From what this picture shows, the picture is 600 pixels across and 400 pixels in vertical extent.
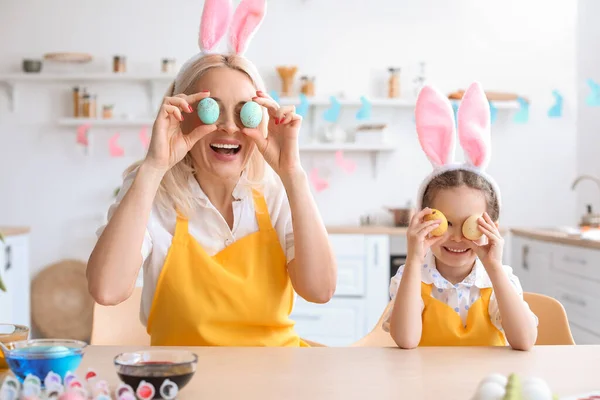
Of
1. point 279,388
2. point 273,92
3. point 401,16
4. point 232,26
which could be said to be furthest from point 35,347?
point 401,16

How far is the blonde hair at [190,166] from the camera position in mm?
1415

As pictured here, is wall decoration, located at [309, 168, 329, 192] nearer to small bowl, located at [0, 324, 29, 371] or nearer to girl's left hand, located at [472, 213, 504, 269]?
girl's left hand, located at [472, 213, 504, 269]

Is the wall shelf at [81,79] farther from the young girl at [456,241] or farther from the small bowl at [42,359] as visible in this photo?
the small bowl at [42,359]

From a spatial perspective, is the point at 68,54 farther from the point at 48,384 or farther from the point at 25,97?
the point at 48,384

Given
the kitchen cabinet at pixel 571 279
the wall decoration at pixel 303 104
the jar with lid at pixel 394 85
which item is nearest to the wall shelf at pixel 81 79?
the wall decoration at pixel 303 104

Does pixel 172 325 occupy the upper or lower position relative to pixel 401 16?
lower

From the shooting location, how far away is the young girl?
1.34m

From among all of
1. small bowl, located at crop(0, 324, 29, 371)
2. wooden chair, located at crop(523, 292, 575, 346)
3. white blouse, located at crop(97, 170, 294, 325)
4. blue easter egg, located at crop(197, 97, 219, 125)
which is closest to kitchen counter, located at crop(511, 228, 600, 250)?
wooden chair, located at crop(523, 292, 575, 346)

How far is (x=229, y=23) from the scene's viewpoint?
1450mm

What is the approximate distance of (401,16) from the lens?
475 centimetres

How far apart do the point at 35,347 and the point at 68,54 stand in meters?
4.01

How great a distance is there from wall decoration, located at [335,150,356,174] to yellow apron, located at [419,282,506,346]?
3261mm

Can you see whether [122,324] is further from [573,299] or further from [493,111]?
[493,111]

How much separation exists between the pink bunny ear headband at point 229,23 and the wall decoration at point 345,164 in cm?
327
